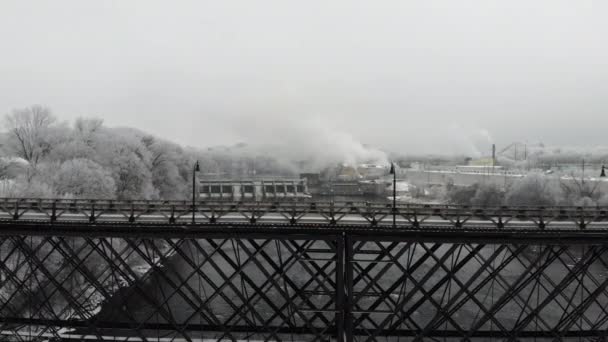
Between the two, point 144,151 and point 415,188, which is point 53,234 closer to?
point 144,151

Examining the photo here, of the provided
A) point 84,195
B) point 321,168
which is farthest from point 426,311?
point 321,168

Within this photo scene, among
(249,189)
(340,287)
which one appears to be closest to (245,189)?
(249,189)

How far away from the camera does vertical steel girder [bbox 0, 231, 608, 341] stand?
12883 millimetres

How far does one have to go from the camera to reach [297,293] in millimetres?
13273

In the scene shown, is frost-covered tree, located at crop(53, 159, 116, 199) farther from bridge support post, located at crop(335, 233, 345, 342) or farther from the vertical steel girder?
bridge support post, located at crop(335, 233, 345, 342)

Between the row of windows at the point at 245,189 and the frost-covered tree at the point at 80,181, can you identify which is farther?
the row of windows at the point at 245,189

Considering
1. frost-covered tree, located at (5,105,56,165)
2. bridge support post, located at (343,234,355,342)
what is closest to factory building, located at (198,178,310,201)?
frost-covered tree, located at (5,105,56,165)

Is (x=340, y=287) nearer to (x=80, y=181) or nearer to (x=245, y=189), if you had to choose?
(x=80, y=181)

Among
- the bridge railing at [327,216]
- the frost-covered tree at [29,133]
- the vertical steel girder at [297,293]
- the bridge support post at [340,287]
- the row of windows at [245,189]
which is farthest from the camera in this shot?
the row of windows at [245,189]

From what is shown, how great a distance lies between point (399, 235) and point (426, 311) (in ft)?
47.4

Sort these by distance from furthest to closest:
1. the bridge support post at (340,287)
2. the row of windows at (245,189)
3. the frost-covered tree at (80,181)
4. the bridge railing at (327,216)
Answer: the row of windows at (245,189) → the frost-covered tree at (80,181) → the bridge railing at (327,216) → the bridge support post at (340,287)

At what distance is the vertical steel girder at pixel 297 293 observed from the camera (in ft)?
42.3

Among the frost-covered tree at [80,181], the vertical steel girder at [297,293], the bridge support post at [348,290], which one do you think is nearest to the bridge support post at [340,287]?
the vertical steel girder at [297,293]

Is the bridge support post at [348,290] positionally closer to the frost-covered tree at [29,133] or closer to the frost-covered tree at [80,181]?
the frost-covered tree at [80,181]
